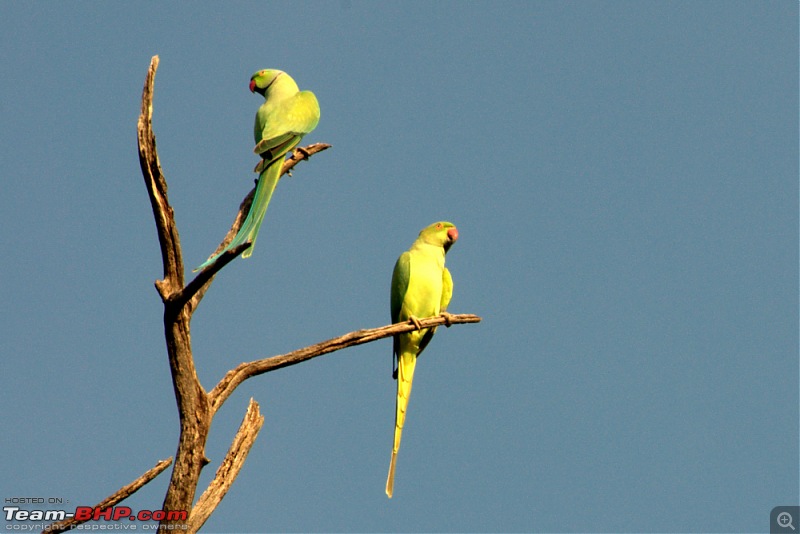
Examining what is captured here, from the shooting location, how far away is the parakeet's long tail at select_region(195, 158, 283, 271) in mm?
5387

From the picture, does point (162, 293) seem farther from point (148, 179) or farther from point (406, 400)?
point (406, 400)

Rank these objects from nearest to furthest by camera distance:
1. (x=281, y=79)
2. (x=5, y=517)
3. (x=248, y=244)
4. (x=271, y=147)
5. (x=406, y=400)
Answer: (x=248, y=244) < (x=5, y=517) < (x=271, y=147) < (x=406, y=400) < (x=281, y=79)

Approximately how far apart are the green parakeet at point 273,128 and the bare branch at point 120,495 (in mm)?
1178

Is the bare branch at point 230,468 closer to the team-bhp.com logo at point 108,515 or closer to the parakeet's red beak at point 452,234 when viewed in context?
the team-bhp.com logo at point 108,515

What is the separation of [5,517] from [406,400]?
2.83 meters

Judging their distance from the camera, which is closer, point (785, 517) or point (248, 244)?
point (248, 244)

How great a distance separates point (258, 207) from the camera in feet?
18.4

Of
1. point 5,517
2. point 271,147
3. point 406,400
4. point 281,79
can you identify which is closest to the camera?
point 5,517

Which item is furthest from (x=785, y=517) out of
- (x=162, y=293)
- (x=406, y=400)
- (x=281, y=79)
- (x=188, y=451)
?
(x=281, y=79)

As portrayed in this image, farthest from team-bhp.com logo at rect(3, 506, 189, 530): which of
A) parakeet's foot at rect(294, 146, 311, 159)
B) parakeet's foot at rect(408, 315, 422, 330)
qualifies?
parakeet's foot at rect(294, 146, 311, 159)

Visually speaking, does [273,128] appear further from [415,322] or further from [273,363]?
[273,363]

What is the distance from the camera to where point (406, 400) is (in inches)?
256

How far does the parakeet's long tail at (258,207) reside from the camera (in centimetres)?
539

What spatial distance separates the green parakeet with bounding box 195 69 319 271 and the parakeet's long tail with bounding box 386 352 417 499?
177 cm
